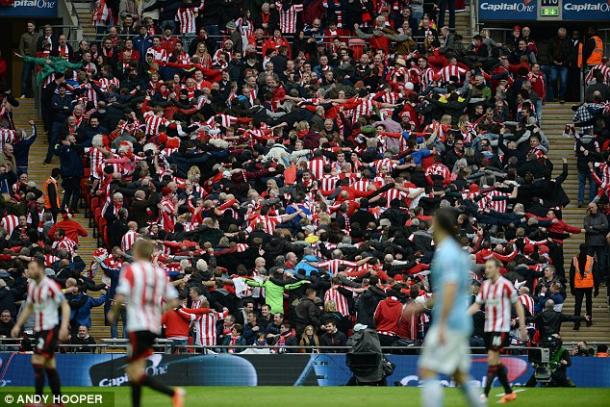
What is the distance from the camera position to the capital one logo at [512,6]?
127 ft

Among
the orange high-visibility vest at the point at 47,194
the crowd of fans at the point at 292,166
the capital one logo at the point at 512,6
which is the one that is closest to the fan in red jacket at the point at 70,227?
the crowd of fans at the point at 292,166

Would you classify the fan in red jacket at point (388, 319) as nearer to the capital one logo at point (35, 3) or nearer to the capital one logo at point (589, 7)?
the capital one logo at point (589, 7)

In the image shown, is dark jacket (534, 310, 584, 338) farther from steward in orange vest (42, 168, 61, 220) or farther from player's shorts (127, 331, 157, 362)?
player's shorts (127, 331, 157, 362)

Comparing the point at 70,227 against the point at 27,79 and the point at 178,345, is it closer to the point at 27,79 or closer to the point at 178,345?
the point at 178,345

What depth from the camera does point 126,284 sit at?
49.4 ft

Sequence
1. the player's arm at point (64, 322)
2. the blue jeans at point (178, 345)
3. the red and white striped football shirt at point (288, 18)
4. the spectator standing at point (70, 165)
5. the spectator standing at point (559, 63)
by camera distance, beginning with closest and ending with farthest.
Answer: the player's arm at point (64, 322), the blue jeans at point (178, 345), the spectator standing at point (70, 165), the spectator standing at point (559, 63), the red and white striped football shirt at point (288, 18)

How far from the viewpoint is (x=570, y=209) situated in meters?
33.2

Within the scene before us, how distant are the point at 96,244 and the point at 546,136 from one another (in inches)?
477

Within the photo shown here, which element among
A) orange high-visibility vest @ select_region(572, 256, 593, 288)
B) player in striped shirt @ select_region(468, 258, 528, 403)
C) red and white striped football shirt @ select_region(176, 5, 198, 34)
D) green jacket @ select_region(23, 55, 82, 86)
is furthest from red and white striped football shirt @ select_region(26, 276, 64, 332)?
red and white striped football shirt @ select_region(176, 5, 198, 34)

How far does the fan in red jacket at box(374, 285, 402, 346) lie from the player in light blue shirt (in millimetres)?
12044

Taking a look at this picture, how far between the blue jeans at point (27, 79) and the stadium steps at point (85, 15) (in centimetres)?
209

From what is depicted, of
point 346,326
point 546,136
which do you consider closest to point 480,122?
point 546,136

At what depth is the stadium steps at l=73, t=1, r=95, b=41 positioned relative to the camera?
38062 mm

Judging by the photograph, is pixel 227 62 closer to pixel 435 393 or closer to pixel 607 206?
pixel 607 206
